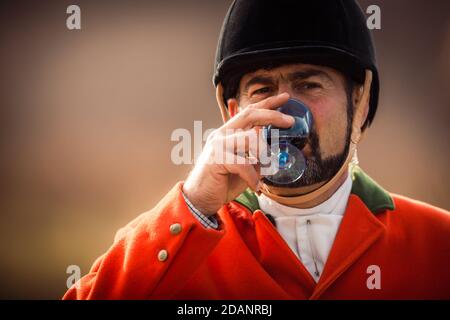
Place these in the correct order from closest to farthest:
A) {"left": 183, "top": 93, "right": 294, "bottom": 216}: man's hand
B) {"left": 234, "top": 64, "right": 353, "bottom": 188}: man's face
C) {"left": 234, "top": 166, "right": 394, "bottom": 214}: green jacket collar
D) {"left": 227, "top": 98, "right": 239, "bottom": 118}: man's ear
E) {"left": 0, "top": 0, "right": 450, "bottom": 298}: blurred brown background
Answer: {"left": 183, "top": 93, "right": 294, "bottom": 216}: man's hand, {"left": 234, "top": 64, "right": 353, "bottom": 188}: man's face, {"left": 234, "top": 166, "right": 394, "bottom": 214}: green jacket collar, {"left": 227, "top": 98, "right": 239, "bottom": 118}: man's ear, {"left": 0, "top": 0, "right": 450, "bottom": 298}: blurred brown background

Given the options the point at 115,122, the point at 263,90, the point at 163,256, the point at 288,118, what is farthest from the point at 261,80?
the point at 115,122

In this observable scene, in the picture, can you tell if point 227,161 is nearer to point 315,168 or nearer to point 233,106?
point 315,168

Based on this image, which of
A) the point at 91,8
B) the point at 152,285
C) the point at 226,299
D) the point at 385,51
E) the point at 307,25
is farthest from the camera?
the point at 385,51

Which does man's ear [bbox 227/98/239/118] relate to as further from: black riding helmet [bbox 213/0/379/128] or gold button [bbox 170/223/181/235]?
gold button [bbox 170/223/181/235]

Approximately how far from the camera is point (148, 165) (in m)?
3.16

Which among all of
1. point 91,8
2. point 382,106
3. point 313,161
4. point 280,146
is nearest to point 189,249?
point 280,146

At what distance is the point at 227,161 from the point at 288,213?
0.47m

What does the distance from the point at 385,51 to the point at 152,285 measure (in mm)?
2100

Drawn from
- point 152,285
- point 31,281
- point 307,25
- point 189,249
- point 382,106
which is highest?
point 307,25

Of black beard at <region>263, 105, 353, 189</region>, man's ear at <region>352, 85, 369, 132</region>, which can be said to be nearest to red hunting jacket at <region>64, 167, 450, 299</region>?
black beard at <region>263, 105, 353, 189</region>

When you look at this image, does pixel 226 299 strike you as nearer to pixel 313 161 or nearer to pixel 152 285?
pixel 152 285

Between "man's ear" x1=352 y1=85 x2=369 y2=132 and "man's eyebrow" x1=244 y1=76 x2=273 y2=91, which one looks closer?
"man's eyebrow" x1=244 y1=76 x2=273 y2=91

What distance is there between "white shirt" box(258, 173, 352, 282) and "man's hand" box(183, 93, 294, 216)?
33 cm

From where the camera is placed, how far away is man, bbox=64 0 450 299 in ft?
4.47
